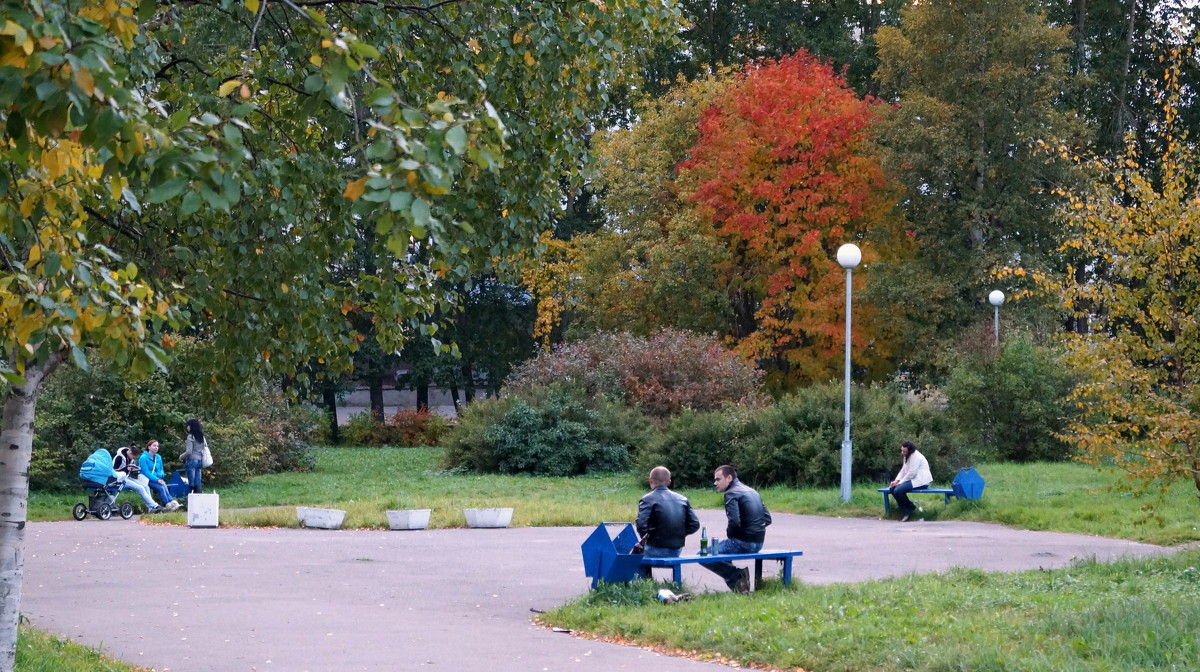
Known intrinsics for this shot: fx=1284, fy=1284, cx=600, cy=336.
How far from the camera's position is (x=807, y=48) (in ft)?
145

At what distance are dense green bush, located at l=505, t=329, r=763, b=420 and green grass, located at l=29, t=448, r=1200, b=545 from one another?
381 cm

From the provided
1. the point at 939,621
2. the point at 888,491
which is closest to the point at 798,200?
the point at 888,491

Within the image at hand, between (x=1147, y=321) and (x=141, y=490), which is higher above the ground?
(x=1147, y=321)

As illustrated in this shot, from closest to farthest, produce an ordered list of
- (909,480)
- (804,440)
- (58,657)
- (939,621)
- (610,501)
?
1. (58,657)
2. (939,621)
3. (909,480)
4. (610,501)
5. (804,440)

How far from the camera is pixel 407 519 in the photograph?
18.4 meters

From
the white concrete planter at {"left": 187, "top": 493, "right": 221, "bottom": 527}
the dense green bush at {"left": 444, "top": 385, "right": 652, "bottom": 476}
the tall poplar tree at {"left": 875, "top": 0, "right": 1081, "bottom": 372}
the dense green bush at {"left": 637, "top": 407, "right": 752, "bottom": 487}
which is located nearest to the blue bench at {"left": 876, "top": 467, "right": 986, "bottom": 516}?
the dense green bush at {"left": 637, "top": 407, "right": 752, "bottom": 487}

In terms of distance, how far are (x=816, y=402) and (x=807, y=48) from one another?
22.9 meters

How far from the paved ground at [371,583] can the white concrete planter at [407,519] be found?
56cm

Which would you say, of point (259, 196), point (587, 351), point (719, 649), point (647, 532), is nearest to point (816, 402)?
point (587, 351)

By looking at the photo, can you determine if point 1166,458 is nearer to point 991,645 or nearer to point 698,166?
point 991,645

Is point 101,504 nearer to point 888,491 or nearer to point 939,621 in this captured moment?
point 888,491

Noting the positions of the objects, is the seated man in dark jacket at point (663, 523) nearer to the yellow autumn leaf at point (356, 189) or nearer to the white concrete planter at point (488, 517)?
the white concrete planter at point (488, 517)

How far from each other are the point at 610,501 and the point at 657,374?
10713mm

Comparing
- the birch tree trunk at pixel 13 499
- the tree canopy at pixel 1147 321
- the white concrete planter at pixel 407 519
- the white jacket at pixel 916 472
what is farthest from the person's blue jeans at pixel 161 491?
the tree canopy at pixel 1147 321
